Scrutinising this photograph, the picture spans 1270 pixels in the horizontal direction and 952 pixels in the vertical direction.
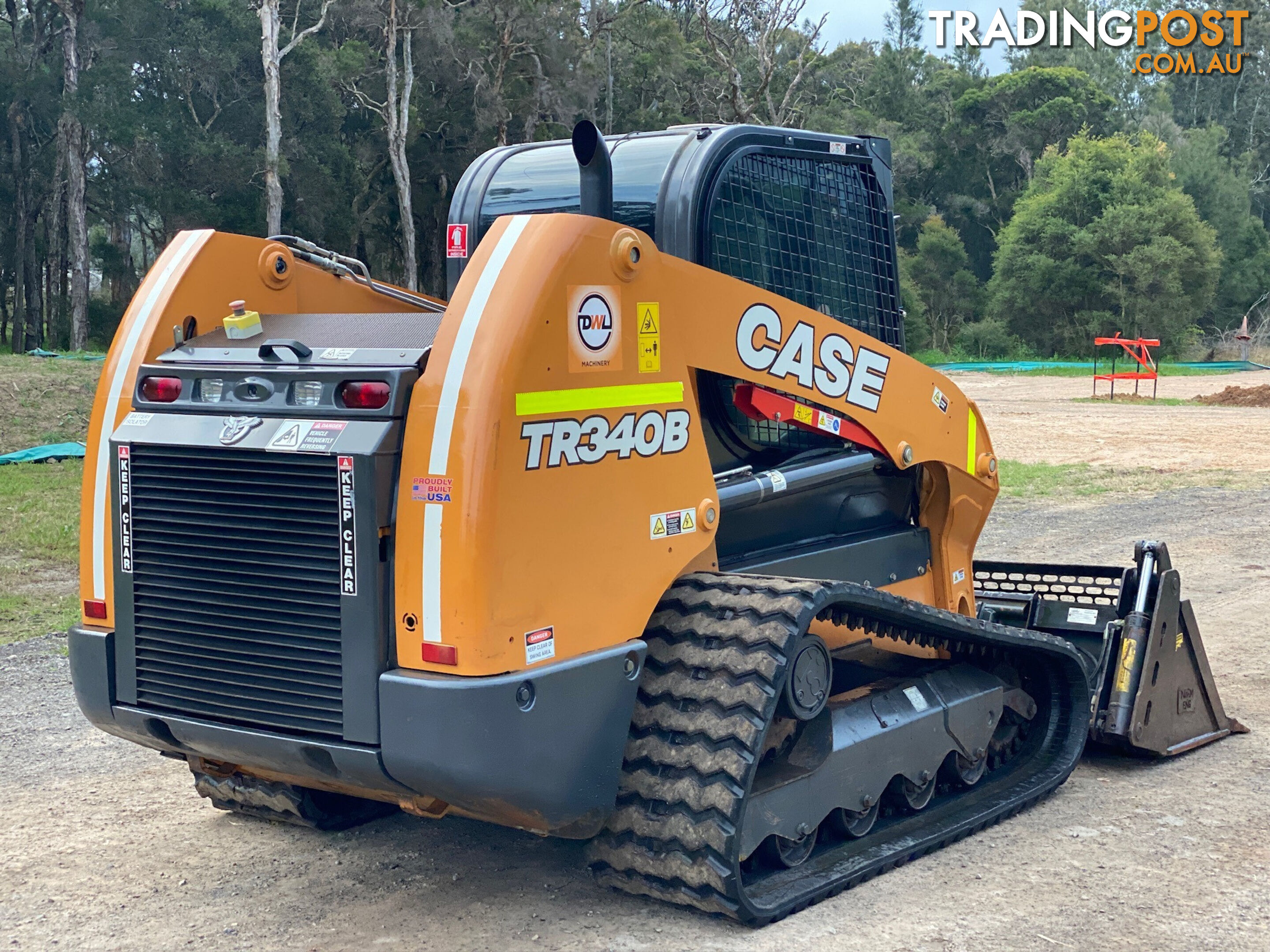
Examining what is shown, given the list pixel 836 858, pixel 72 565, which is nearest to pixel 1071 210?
pixel 72 565

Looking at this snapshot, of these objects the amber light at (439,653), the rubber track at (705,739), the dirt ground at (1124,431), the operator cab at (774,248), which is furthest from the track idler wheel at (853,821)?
the dirt ground at (1124,431)

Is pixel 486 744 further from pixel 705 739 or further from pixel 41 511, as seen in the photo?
pixel 41 511

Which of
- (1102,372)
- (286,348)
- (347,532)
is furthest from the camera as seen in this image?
(1102,372)

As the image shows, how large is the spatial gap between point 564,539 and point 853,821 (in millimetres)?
1571

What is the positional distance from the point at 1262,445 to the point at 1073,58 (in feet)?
238

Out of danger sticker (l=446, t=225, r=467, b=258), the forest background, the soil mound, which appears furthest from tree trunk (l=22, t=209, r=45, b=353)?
danger sticker (l=446, t=225, r=467, b=258)

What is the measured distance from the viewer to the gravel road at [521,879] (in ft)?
12.5

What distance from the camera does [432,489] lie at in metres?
3.43

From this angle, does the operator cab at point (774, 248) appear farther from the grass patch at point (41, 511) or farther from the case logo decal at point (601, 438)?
the grass patch at point (41, 511)

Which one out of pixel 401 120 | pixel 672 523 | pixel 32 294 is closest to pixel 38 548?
pixel 672 523

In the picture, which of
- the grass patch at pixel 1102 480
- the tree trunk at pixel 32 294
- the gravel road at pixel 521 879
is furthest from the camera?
the tree trunk at pixel 32 294

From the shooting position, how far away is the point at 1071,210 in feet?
168

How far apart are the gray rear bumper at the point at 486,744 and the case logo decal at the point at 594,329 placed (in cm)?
79

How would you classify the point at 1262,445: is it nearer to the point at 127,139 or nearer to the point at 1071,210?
the point at 127,139
